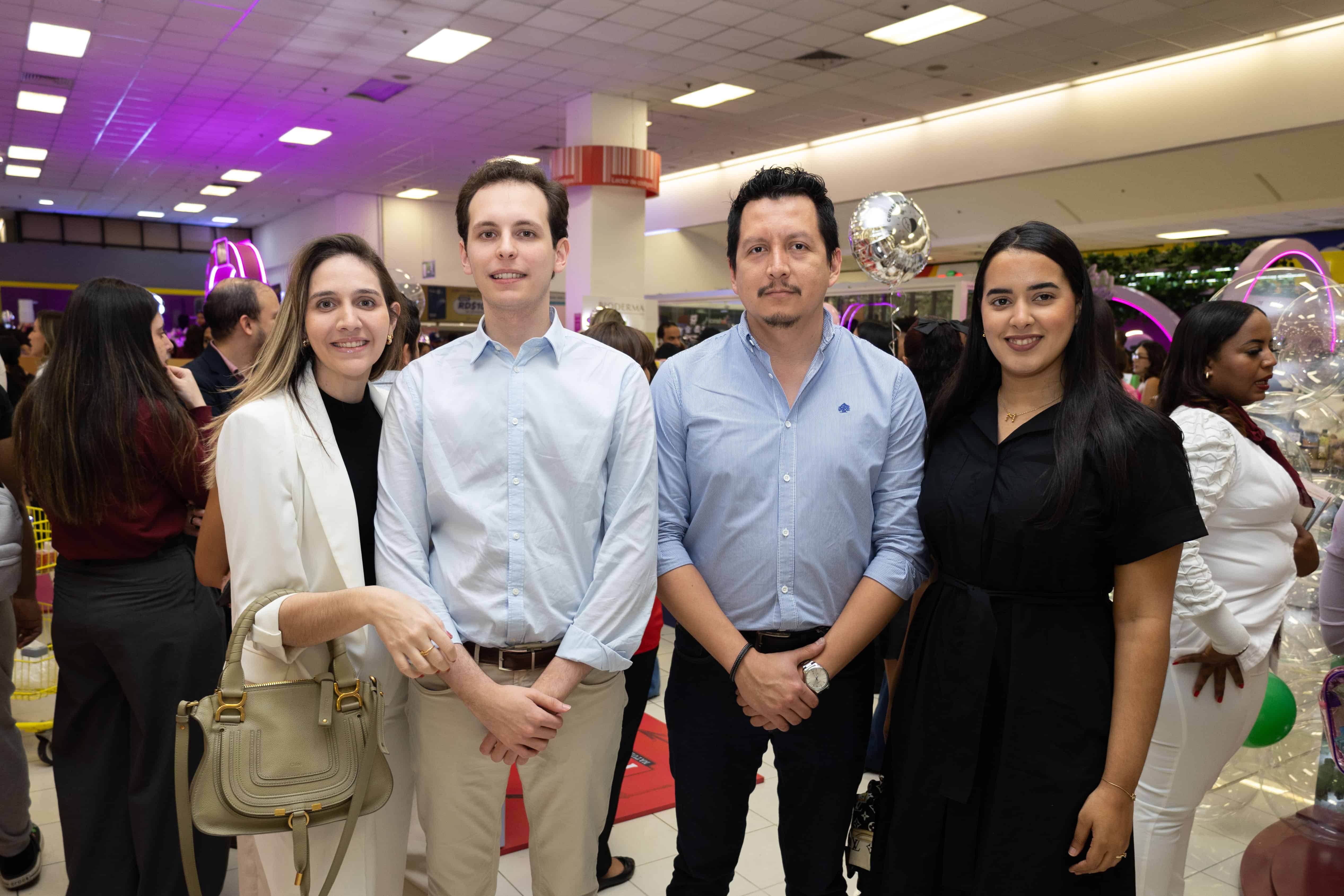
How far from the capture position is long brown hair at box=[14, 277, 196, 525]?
2.25 metres

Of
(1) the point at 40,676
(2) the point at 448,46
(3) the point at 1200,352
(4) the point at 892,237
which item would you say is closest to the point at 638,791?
(3) the point at 1200,352

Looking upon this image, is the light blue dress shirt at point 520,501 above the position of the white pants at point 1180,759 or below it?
above

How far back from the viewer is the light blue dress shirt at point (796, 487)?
75.7 inches

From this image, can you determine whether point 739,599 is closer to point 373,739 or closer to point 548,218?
point 373,739

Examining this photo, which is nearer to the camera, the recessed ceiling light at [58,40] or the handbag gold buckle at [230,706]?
the handbag gold buckle at [230,706]

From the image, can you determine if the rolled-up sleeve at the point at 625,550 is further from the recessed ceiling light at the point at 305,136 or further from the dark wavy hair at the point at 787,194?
the recessed ceiling light at the point at 305,136

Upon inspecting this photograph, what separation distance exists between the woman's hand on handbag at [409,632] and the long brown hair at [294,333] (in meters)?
0.43

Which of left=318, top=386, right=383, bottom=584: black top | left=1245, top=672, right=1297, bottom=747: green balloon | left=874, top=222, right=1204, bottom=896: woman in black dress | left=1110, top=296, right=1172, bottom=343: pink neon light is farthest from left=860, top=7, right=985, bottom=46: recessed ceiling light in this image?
left=318, top=386, right=383, bottom=584: black top

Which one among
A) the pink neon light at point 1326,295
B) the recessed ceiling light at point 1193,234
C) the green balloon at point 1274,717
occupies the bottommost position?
the green balloon at point 1274,717

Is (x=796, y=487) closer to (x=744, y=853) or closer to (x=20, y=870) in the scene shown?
(x=744, y=853)

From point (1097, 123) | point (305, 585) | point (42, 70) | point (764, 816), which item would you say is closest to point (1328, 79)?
point (1097, 123)

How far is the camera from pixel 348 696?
5.21ft

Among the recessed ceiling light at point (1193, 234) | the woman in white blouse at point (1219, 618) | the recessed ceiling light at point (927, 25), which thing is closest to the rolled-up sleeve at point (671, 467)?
the woman in white blouse at point (1219, 618)

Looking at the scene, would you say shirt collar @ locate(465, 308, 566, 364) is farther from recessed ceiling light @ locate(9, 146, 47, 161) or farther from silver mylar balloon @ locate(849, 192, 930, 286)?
recessed ceiling light @ locate(9, 146, 47, 161)
